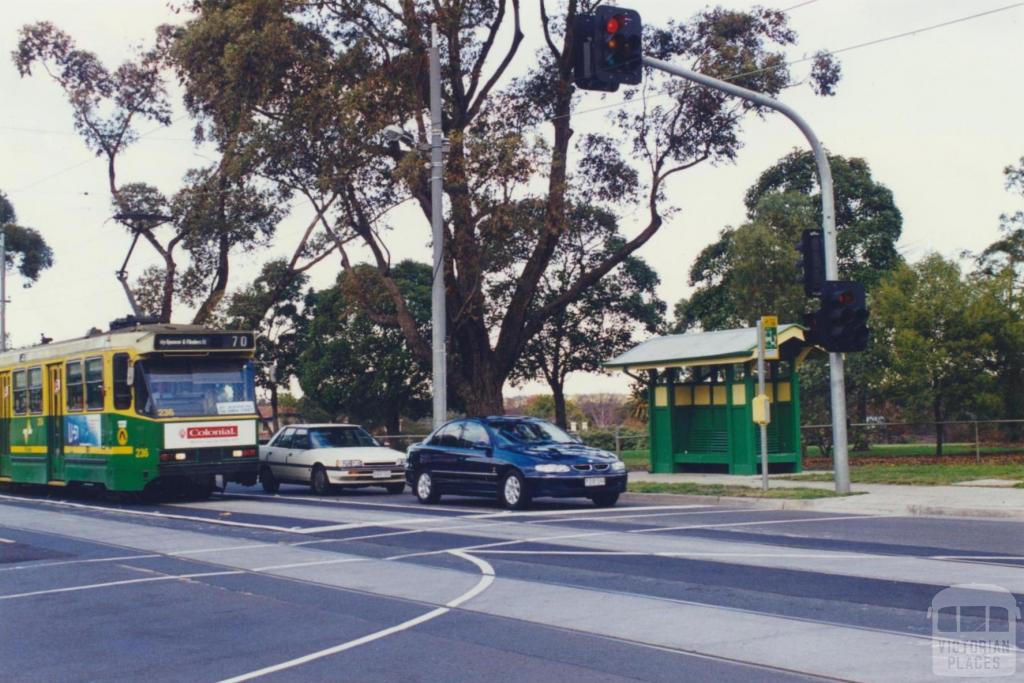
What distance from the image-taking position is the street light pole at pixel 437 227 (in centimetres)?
2819

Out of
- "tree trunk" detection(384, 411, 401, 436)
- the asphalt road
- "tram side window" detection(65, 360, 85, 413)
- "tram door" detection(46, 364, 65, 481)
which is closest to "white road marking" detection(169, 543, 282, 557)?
the asphalt road

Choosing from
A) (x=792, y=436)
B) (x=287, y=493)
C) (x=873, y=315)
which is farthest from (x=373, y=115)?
(x=873, y=315)

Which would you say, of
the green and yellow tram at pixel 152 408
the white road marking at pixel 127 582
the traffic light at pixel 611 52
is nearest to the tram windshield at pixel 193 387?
the green and yellow tram at pixel 152 408

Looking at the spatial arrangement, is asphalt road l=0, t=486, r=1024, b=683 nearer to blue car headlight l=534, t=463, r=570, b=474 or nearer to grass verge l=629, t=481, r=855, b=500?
blue car headlight l=534, t=463, r=570, b=474

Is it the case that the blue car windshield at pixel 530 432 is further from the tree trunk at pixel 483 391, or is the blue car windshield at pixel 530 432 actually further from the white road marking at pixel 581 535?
the tree trunk at pixel 483 391

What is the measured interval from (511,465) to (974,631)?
12.2 meters

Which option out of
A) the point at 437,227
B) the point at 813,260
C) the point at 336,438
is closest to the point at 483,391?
the point at 437,227

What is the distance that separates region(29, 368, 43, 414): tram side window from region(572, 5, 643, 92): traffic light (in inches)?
655

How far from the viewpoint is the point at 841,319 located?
2005cm

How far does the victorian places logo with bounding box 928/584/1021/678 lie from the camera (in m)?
7.29

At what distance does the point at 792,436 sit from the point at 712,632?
64.0ft

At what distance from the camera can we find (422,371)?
67812 mm

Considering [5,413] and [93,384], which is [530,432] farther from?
[5,413]

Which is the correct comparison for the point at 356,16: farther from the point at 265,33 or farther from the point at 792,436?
the point at 792,436
